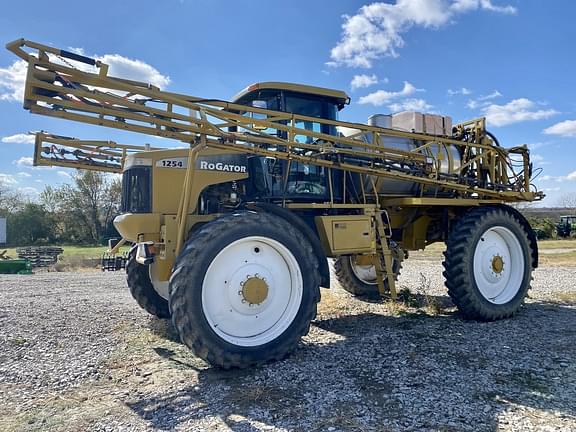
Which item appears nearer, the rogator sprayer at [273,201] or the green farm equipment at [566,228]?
the rogator sprayer at [273,201]

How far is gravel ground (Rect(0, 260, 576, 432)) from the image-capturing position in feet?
10.9

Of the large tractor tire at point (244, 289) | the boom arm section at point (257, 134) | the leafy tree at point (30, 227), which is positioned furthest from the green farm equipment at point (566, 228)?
the leafy tree at point (30, 227)

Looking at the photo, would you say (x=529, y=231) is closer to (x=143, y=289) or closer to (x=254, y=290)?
(x=254, y=290)

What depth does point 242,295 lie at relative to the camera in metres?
4.56

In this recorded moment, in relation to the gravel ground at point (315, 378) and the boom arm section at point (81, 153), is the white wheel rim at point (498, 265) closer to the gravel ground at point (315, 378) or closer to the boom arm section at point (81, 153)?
the gravel ground at point (315, 378)

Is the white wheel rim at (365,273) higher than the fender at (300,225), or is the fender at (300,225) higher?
the fender at (300,225)

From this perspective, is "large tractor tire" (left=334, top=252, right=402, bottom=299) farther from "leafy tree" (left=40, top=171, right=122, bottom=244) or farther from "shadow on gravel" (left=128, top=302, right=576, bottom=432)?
"leafy tree" (left=40, top=171, right=122, bottom=244)

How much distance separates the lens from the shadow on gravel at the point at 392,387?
10.7ft

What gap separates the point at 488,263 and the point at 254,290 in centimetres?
403

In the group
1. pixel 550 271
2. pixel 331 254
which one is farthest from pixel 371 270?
pixel 550 271

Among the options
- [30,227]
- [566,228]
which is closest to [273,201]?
[566,228]

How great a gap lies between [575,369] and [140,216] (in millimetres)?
4770

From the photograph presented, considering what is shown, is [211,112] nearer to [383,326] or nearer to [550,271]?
[383,326]

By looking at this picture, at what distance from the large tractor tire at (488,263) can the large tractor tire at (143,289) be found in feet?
13.5
